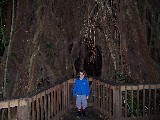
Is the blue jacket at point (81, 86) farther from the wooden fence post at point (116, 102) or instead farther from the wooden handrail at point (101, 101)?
the wooden fence post at point (116, 102)

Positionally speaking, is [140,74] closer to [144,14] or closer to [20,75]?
[144,14]

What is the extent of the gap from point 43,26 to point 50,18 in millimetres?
421

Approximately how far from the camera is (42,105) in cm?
558

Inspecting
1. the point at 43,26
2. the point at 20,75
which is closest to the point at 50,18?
the point at 43,26

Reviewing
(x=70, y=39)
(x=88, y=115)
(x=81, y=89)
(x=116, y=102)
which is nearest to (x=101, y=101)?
(x=88, y=115)

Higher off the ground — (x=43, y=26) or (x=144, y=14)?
(x=144, y=14)

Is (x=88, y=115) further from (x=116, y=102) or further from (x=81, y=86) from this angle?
(x=116, y=102)

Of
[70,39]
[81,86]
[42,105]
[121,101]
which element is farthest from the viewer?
[70,39]

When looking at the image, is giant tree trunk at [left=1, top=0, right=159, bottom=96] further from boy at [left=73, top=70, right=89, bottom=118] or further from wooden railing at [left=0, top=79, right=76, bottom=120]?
boy at [left=73, top=70, right=89, bottom=118]

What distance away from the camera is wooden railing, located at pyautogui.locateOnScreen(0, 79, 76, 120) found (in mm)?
4695

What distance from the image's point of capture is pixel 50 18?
7.64 meters

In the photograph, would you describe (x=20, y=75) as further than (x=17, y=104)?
Yes

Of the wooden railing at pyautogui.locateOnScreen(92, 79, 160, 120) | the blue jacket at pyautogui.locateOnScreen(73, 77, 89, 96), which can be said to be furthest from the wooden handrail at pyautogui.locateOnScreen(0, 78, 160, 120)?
the blue jacket at pyautogui.locateOnScreen(73, 77, 89, 96)

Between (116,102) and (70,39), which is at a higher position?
(70,39)
